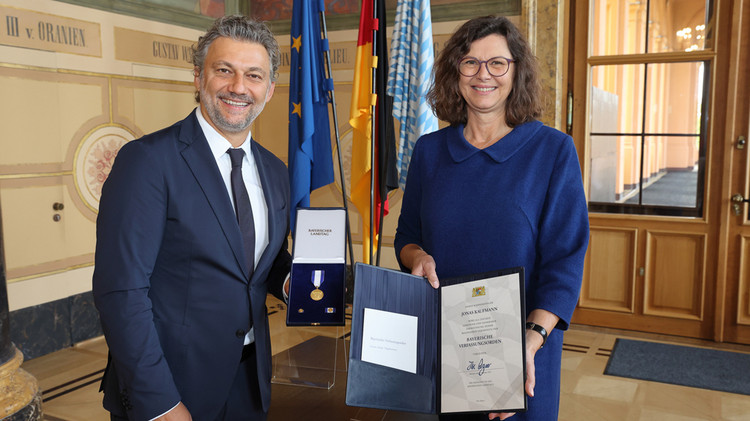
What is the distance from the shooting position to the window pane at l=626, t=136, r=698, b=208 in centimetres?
470

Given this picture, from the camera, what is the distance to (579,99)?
4949mm

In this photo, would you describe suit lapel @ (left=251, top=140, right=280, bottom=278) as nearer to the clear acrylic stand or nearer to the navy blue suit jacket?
the navy blue suit jacket

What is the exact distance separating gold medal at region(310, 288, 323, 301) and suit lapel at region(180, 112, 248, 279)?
25 centimetres

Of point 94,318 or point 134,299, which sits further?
point 94,318

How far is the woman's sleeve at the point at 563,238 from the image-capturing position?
1499mm

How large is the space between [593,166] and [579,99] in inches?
22.2

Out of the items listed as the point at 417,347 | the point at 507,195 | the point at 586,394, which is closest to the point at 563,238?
the point at 507,195

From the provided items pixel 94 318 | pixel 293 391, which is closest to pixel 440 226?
pixel 293 391

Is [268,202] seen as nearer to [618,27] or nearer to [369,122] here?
[369,122]

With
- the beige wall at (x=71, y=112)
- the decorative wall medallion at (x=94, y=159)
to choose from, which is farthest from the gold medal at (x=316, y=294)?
the decorative wall medallion at (x=94, y=159)

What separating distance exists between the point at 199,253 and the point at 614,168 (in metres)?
4.18

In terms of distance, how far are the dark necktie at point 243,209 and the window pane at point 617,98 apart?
398 cm

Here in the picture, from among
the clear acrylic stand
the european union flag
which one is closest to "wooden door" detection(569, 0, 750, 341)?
the european union flag

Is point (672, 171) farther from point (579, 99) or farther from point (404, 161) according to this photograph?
point (404, 161)
